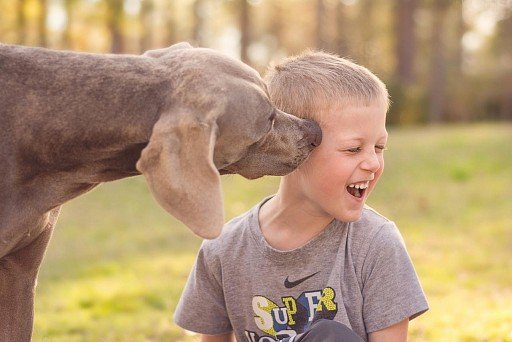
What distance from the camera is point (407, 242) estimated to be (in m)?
10.3

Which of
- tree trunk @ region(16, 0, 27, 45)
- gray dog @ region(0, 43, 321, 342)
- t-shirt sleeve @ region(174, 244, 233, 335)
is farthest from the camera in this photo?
tree trunk @ region(16, 0, 27, 45)

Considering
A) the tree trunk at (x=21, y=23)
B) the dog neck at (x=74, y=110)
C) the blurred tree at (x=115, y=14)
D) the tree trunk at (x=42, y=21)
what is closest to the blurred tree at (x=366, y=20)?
the blurred tree at (x=115, y=14)

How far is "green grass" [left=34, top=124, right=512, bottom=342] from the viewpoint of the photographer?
6.61 metres

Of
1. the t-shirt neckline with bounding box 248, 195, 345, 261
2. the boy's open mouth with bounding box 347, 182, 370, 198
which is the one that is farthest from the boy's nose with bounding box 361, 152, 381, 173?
the t-shirt neckline with bounding box 248, 195, 345, 261

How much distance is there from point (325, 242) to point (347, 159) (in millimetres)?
423

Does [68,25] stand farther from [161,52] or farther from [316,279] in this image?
[316,279]

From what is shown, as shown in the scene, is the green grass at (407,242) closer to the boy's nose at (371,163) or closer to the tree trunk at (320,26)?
the boy's nose at (371,163)

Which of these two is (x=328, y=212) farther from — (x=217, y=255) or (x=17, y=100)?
(x=17, y=100)

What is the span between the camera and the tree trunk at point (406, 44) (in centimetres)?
3222

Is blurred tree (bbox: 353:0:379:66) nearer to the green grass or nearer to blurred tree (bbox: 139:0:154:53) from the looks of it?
blurred tree (bbox: 139:0:154:53)

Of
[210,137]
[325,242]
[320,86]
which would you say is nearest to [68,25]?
[320,86]

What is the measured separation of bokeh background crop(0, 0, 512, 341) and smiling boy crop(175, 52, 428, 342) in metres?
1.46

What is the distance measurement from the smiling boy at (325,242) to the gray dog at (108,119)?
19cm

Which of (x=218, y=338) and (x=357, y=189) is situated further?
(x=218, y=338)
